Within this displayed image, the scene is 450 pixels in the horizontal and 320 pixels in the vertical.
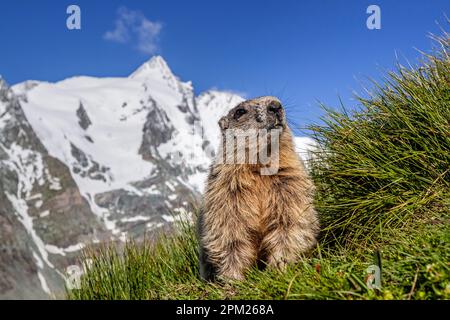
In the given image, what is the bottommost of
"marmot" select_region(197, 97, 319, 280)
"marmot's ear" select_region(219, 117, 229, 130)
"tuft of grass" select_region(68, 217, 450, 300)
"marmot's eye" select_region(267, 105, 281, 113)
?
"tuft of grass" select_region(68, 217, 450, 300)

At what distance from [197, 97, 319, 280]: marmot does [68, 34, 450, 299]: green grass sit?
0.30 meters

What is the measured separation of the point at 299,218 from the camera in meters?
6.35

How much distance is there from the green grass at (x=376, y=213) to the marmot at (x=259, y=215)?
300 mm

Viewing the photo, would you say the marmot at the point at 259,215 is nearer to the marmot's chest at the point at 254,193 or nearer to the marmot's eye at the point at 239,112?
the marmot's chest at the point at 254,193

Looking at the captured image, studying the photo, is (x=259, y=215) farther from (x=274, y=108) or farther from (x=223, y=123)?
(x=223, y=123)

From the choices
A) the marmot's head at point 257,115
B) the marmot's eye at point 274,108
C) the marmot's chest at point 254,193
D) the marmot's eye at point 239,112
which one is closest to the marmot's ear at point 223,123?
the marmot's head at point 257,115

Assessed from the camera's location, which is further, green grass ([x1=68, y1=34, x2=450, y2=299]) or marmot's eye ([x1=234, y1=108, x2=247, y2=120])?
marmot's eye ([x1=234, y1=108, x2=247, y2=120])

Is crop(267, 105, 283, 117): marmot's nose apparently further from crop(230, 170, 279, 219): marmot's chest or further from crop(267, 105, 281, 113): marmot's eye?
crop(230, 170, 279, 219): marmot's chest

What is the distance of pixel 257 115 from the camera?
23.2 ft

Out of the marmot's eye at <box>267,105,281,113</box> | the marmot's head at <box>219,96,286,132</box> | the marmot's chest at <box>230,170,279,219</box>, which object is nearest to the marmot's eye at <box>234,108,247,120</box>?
the marmot's head at <box>219,96,286,132</box>

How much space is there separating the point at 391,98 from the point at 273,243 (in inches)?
105

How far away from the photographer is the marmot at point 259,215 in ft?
20.8

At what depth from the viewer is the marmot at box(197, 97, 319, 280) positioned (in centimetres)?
634
